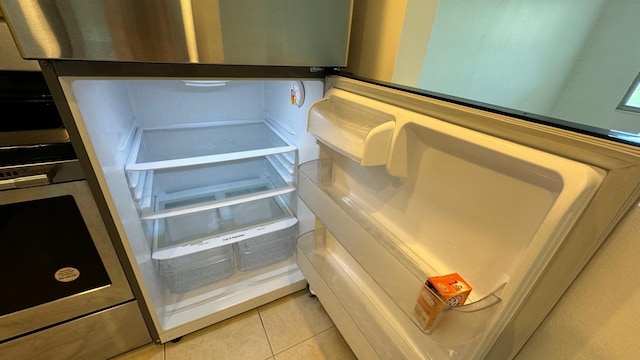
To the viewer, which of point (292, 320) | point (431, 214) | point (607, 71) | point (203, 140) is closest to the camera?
point (431, 214)

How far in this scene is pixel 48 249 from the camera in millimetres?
757

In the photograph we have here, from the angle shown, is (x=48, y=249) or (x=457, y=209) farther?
(x=48, y=249)

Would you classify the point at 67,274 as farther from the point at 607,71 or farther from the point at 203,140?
the point at 607,71

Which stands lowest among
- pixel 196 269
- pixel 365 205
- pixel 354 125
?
pixel 196 269

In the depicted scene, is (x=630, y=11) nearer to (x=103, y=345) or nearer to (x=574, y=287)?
(x=574, y=287)

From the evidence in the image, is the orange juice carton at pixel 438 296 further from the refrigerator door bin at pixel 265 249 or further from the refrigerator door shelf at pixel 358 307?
the refrigerator door bin at pixel 265 249

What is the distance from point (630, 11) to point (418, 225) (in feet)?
10.9

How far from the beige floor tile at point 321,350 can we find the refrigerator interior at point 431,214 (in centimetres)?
31

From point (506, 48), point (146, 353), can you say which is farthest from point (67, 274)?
point (506, 48)

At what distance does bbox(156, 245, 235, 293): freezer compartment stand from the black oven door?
0.30m

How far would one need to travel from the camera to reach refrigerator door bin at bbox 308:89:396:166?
55 centimetres

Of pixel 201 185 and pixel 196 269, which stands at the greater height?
pixel 201 185

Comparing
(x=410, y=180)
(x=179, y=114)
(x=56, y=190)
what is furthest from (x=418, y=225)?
(x=179, y=114)

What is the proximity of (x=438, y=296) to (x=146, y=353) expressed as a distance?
1273 mm
